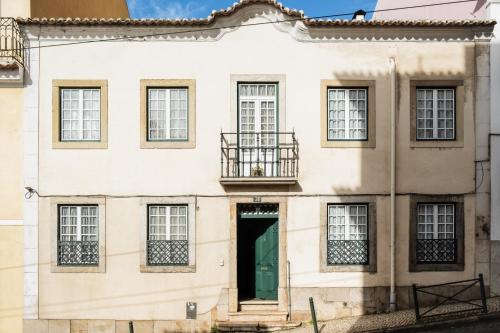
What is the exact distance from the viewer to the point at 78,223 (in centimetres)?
1116

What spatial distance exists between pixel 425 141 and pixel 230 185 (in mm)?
4493

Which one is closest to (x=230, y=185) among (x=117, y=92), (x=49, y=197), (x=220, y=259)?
(x=220, y=259)

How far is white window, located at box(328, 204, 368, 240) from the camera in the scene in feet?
36.9

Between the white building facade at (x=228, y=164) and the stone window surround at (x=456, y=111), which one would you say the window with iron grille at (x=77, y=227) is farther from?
the stone window surround at (x=456, y=111)

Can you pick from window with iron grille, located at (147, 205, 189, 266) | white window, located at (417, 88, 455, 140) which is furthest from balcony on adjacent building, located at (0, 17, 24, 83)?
white window, located at (417, 88, 455, 140)

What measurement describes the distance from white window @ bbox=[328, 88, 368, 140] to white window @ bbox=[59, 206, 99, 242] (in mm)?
5728

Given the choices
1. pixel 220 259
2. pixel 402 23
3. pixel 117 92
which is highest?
pixel 402 23

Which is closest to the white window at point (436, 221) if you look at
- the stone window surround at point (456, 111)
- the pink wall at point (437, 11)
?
the stone window surround at point (456, 111)

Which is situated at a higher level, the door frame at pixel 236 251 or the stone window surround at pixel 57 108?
the stone window surround at pixel 57 108

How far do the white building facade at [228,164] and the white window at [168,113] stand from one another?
3 cm

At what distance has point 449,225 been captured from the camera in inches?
445

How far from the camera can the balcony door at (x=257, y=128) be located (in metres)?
11.2

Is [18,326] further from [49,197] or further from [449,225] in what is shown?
[449,225]

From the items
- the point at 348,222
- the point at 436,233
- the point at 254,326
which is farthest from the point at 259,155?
the point at 436,233
